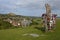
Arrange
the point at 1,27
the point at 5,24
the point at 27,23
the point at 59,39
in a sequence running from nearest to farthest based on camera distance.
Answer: the point at 59,39, the point at 1,27, the point at 5,24, the point at 27,23

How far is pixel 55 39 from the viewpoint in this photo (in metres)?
9.99

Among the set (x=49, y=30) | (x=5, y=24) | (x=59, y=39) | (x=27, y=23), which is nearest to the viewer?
(x=59, y=39)

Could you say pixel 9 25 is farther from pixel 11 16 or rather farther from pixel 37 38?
pixel 37 38

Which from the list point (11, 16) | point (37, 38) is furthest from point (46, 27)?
point (11, 16)

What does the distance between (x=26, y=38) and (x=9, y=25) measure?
7018mm

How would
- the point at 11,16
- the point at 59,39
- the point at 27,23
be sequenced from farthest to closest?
1. the point at 11,16
2. the point at 27,23
3. the point at 59,39

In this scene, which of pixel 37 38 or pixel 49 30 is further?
pixel 49 30

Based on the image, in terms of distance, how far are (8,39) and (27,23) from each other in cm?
847

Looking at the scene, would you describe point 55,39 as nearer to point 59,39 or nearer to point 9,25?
point 59,39

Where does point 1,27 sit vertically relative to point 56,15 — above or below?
below

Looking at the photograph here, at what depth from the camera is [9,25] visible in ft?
56.1

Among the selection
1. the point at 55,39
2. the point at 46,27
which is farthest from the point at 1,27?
the point at 55,39

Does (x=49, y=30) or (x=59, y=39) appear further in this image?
(x=49, y=30)

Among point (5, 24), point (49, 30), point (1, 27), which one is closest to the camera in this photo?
point (49, 30)
